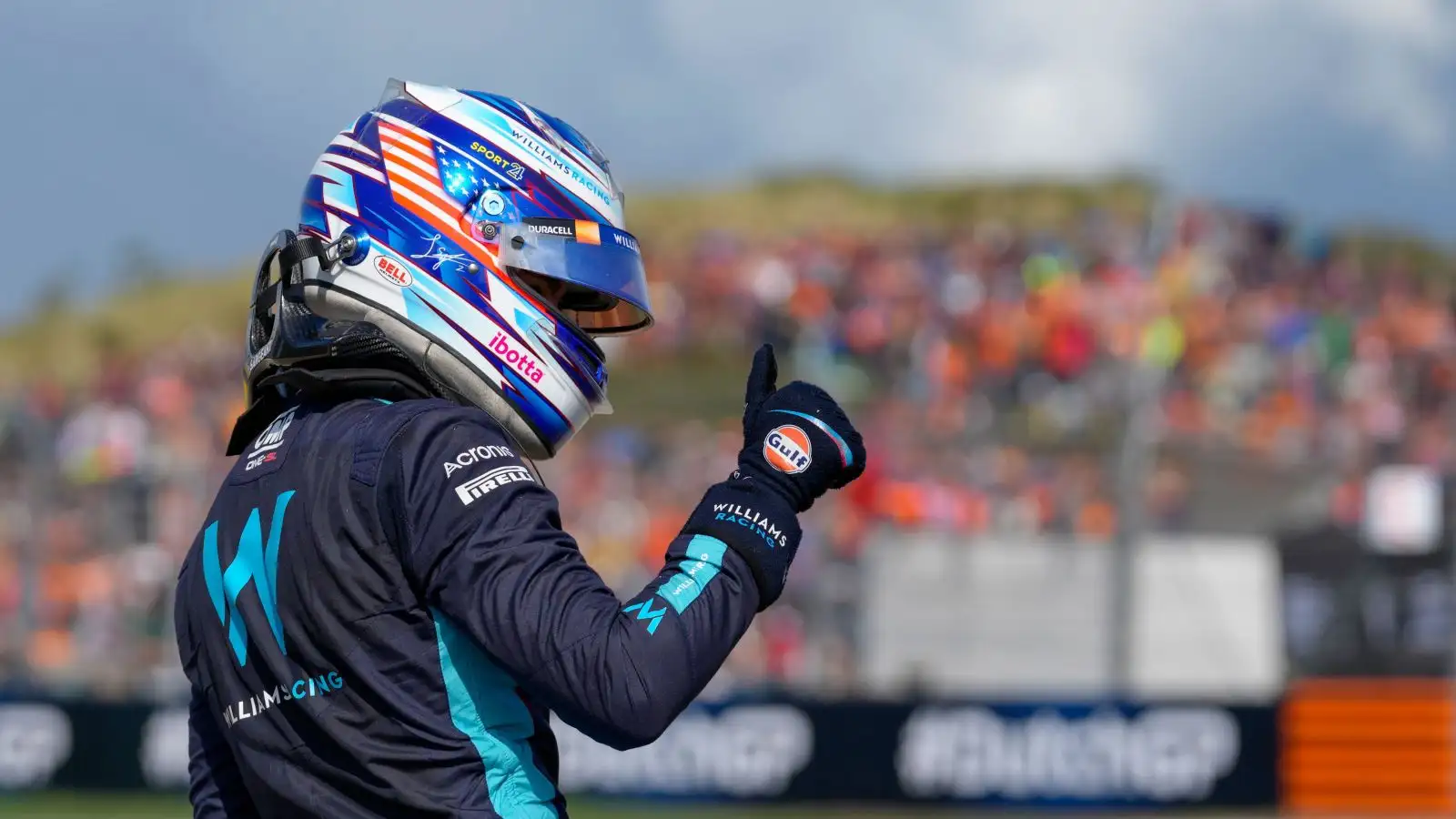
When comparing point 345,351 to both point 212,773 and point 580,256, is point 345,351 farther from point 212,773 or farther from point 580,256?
point 212,773

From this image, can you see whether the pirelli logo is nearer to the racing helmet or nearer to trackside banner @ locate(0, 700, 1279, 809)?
the racing helmet

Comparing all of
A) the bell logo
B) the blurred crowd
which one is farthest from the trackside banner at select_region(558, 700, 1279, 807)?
the bell logo

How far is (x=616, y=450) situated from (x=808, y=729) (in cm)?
263

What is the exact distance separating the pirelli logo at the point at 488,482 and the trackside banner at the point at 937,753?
11158 millimetres

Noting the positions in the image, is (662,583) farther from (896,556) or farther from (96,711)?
(96,711)

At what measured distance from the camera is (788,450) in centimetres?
246

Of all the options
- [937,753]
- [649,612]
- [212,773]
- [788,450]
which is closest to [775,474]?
[788,450]

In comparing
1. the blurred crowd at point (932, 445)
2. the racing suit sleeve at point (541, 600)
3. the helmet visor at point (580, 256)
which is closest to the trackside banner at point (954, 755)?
the blurred crowd at point (932, 445)

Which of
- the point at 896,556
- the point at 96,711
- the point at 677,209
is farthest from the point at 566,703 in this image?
the point at 677,209

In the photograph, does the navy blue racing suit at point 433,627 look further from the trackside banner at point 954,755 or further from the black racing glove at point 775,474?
the trackside banner at point 954,755

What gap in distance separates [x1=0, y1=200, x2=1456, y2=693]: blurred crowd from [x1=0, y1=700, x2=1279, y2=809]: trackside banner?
395mm

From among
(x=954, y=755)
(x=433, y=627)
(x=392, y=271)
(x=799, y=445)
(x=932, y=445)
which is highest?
(x=932, y=445)

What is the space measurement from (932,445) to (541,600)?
1115cm

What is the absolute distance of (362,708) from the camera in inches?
90.7
